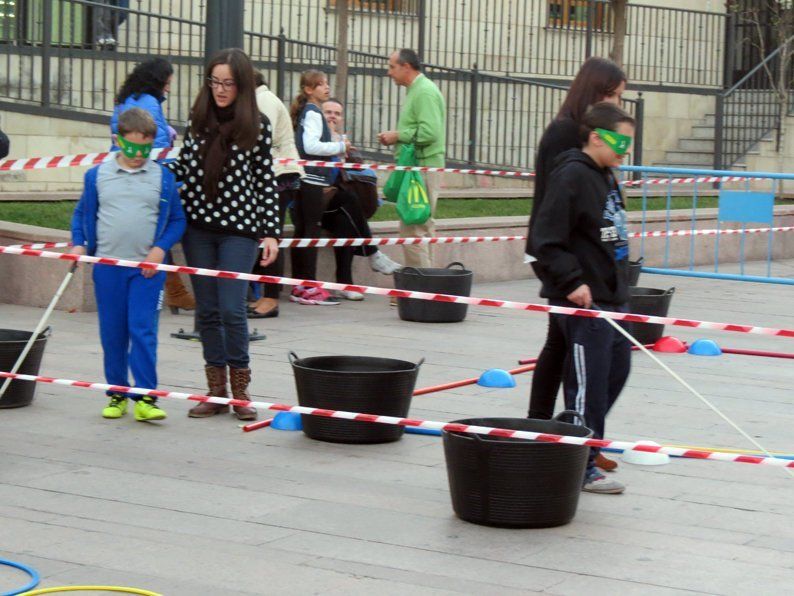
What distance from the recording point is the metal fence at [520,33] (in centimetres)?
2091

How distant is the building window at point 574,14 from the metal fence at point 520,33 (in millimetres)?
16

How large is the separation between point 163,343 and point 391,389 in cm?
309

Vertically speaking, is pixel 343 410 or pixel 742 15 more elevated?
pixel 742 15

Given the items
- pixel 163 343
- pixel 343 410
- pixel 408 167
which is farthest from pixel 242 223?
pixel 408 167

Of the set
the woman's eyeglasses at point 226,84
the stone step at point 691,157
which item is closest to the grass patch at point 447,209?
the stone step at point 691,157

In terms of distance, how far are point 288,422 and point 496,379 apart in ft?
5.67

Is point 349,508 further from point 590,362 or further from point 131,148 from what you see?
point 131,148

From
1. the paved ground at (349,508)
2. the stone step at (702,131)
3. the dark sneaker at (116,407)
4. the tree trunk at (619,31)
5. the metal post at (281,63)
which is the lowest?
the paved ground at (349,508)

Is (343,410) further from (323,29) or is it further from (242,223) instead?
(323,29)

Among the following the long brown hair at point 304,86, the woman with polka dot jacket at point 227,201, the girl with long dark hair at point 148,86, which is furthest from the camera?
the long brown hair at point 304,86

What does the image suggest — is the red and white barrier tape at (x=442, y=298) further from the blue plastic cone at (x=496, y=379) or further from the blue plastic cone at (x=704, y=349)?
the blue plastic cone at (x=704, y=349)

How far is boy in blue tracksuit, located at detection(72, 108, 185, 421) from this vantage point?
7.29 metres

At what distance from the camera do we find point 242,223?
290 inches

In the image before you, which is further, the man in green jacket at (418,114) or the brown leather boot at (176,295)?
the man in green jacket at (418,114)
